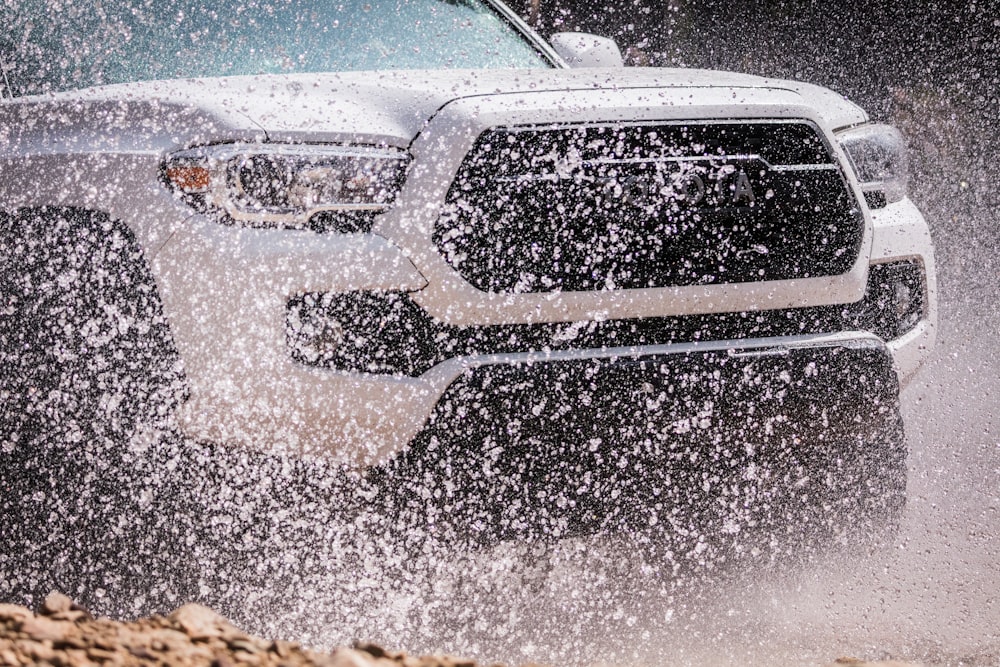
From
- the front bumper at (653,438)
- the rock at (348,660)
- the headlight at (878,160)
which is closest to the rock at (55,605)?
the rock at (348,660)

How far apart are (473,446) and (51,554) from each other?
4.10 feet

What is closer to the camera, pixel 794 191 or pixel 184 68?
pixel 794 191

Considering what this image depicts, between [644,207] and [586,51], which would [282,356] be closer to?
[644,207]

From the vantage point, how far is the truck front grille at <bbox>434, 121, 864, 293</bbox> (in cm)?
258

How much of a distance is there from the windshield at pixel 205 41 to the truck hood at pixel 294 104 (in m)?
0.22

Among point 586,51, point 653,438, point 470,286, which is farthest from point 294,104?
point 586,51

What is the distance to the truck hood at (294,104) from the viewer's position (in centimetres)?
257

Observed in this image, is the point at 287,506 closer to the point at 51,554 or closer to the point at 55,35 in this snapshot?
the point at 51,554

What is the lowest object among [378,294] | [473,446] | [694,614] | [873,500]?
[694,614]

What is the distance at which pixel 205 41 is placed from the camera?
339cm

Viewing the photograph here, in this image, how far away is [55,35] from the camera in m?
3.30

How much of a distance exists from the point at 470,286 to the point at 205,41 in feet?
4.67

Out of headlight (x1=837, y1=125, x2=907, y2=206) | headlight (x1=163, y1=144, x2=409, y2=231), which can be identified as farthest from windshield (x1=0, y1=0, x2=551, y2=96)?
headlight (x1=837, y1=125, x2=907, y2=206)

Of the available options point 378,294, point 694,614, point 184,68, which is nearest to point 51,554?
point 378,294
